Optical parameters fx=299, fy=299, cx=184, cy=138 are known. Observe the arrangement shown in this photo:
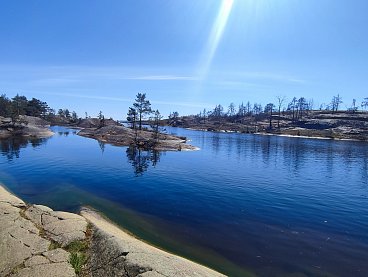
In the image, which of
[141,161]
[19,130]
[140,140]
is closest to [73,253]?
[141,161]

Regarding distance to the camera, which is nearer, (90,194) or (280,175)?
(90,194)

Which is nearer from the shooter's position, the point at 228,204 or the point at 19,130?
the point at 228,204

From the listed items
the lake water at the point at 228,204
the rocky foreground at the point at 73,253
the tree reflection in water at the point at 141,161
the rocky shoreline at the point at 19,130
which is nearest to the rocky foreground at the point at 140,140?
the tree reflection in water at the point at 141,161

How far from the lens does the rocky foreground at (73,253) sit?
14.1 m

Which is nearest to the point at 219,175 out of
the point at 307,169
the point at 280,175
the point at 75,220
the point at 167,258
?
the point at 280,175

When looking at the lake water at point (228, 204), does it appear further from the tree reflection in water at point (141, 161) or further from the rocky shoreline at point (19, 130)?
the rocky shoreline at point (19, 130)

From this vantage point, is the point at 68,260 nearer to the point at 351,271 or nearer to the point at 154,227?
the point at 154,227

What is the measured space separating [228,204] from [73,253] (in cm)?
1810

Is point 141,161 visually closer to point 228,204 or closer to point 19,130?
point 228,204

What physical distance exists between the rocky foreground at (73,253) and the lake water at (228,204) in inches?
180

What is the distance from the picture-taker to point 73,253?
16.0 metres

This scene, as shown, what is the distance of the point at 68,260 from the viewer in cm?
1519

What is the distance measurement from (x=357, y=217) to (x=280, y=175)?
63.2ft

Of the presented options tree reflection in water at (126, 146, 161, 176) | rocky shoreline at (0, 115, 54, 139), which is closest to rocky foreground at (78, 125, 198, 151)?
tree reflection in water at (126, 146, 161, 176)
